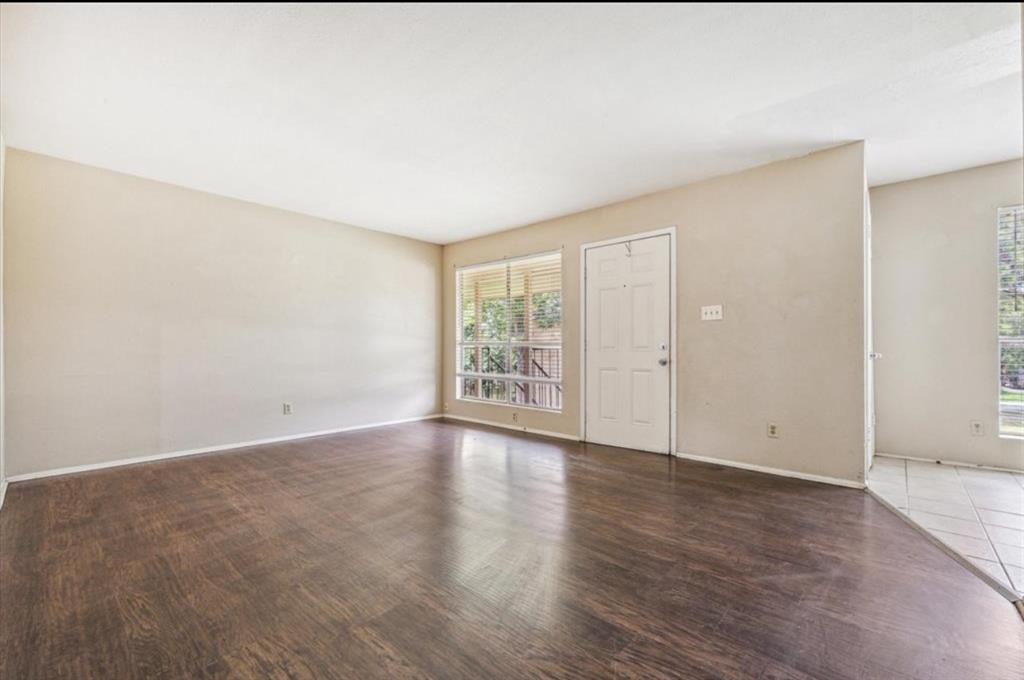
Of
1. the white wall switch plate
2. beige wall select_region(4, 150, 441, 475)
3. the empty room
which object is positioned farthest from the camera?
the white wall switch plate

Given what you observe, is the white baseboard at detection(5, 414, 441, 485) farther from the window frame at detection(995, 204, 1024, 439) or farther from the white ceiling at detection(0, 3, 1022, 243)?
the window frame at detection(995, 204, 1024, 439)

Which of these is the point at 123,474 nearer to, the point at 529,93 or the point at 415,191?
the point at 415,191

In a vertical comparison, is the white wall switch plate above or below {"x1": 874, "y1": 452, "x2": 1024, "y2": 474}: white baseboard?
above

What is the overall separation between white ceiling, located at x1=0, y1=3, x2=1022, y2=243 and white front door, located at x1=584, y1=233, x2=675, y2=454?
900 mm

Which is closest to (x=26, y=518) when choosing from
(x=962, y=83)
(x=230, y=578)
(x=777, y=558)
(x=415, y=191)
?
(x=230, y=578)

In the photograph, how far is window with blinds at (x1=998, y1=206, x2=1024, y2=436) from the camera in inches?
145

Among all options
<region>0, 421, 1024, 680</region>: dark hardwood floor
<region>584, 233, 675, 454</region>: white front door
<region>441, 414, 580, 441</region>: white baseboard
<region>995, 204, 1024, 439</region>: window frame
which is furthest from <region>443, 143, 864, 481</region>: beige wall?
<region>995, 204, 1024, 439</region>: window frame

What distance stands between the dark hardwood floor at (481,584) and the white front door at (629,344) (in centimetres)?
110

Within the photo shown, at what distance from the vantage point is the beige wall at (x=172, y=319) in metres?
3.46

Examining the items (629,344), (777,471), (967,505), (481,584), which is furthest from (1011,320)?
(481,584)

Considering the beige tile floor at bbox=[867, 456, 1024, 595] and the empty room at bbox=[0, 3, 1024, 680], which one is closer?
the empty room at bbox=[0, 3, 1024, 680]

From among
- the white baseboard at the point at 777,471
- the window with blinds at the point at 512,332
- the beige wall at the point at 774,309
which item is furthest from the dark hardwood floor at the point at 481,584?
the window with blinds at the point at 512,332

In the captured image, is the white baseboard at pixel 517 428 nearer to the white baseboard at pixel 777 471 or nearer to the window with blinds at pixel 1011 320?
the white baseboard at pixel 777 471

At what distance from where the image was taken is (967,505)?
2912mm
